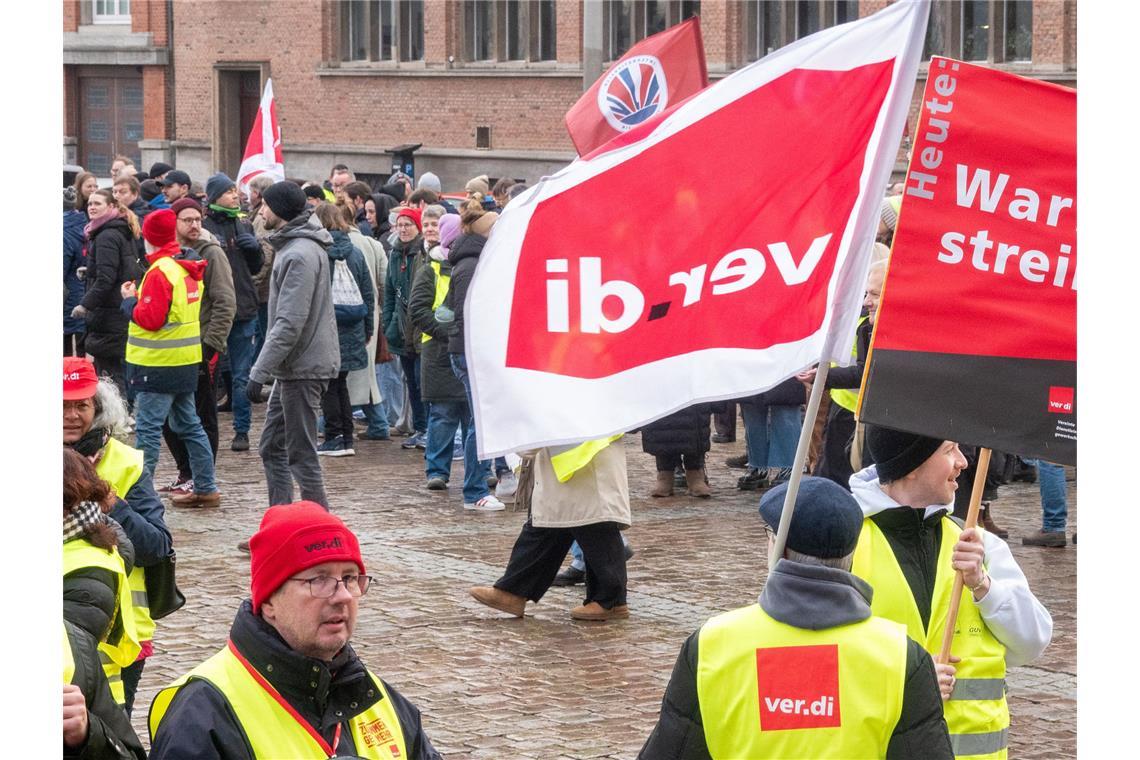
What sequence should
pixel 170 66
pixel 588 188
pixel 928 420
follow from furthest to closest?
pixel 170 66
pixel 588 188
pixel 928 420

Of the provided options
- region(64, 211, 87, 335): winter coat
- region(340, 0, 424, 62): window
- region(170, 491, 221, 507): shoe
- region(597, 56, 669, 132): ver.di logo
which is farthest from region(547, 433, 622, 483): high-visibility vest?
region(340, 0, 424, 62): window

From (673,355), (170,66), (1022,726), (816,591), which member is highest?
(170,66)

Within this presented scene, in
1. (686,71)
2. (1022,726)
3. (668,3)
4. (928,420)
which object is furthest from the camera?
(668,3)

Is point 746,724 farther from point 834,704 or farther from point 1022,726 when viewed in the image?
point 1022,726

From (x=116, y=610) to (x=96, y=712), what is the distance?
1.00 m

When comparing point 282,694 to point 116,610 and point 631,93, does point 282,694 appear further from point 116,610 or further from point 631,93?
point 631,93

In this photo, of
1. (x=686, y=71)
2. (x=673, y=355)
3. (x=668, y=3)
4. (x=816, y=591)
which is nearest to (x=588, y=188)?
(x=673, y=355)

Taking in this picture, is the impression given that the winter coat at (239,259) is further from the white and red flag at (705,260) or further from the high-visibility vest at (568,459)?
the white and red flag at (705,260)

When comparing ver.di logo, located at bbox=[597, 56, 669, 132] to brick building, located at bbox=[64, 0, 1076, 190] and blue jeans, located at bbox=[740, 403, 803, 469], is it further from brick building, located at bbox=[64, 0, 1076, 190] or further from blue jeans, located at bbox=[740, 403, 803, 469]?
Result: brick building, located at bbox=[64, 0, 1076, 190]

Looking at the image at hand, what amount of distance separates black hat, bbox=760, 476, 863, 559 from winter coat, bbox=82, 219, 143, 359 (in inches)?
423

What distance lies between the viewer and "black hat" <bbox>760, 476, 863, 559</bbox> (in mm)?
3764

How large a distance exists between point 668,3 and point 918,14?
27.1 m

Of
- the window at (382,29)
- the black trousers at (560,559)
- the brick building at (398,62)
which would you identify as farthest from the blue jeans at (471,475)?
the window at (382,29)

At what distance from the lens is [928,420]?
4566 millimetres
